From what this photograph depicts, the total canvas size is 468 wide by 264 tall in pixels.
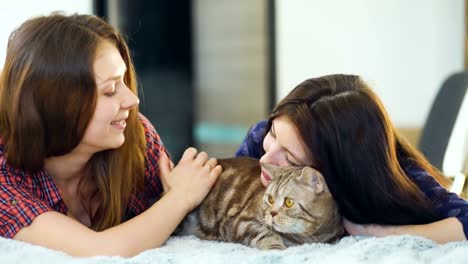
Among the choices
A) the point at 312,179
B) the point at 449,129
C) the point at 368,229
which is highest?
the point at 312,179

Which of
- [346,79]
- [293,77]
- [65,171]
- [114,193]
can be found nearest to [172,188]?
[114,193]

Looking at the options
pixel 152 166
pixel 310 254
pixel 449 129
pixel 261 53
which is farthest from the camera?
pixel 261 53

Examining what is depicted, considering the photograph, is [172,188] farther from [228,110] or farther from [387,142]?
[228,110]

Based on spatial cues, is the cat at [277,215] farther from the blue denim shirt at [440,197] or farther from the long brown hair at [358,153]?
the blue denim shirt at [440,197]

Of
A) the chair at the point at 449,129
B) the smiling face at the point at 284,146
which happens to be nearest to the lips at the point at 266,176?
the smiling face at the point at 284,146

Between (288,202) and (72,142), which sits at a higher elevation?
(72,142)

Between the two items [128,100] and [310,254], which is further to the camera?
[128,100]

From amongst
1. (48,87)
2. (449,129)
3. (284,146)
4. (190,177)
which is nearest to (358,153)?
(284,146)

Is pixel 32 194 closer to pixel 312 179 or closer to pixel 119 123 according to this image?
pixel 119 123

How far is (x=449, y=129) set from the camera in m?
2.70

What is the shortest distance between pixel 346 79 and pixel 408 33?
242 centimetres

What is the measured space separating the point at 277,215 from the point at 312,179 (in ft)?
0.37

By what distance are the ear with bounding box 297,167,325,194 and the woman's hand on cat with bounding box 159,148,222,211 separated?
0.88 ft

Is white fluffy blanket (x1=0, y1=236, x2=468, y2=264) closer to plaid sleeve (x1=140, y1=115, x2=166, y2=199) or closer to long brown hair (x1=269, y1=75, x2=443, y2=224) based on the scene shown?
long brown hair (x1=269, y1=75, x2=443, y2=224)
